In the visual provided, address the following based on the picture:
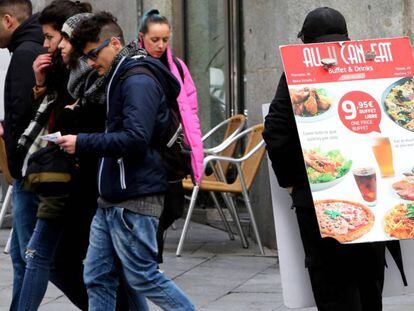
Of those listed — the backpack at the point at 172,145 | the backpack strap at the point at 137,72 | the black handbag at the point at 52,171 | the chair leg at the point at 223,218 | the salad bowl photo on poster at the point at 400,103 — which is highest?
the backpack strap at the point at 137,72

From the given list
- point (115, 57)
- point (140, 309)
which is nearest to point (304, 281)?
point (140, 309)

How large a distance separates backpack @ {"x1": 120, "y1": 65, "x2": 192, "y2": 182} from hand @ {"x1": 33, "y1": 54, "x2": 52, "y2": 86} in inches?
30.2

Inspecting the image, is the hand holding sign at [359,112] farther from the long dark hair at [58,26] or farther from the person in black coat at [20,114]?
the person in black coat at [20,114]

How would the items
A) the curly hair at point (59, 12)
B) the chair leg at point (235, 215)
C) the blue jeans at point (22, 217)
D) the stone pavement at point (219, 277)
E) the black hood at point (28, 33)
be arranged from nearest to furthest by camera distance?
the curly hair at point (59, 12), the blue jeans at point (22, 217), the black hood at point (28, 33), the stone pavement at point (219, 277), the chair leg at point (235, 215)

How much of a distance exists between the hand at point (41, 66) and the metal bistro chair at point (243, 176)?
2.87m

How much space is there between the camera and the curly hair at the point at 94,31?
5.60 meters

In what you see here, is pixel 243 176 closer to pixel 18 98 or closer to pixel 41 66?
pixel 18 98

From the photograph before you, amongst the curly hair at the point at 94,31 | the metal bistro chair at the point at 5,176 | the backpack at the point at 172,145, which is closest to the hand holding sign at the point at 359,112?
the backpack at the point at 172,145

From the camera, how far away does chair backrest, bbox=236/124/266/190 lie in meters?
9.25

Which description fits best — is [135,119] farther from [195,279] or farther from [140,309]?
[195,279]

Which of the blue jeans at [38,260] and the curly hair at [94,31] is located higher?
the curly hair at [94,31]

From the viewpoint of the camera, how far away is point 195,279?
8.27 m

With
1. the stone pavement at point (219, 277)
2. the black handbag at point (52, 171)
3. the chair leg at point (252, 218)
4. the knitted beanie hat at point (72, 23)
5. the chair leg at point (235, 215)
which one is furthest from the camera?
the chair leg at point (235, 215)

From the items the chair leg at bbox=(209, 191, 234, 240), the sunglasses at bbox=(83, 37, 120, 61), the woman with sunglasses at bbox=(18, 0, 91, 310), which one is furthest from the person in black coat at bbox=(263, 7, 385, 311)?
the chair leg at bbox=(209, 191, 234, 240)
